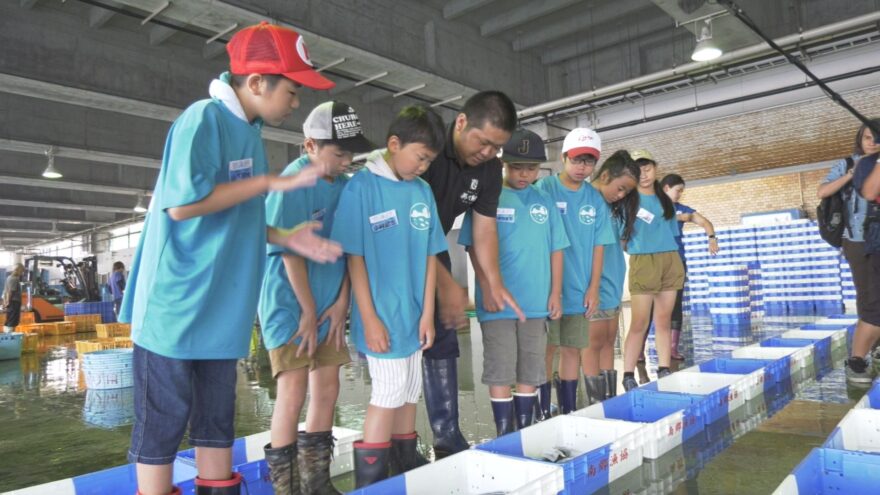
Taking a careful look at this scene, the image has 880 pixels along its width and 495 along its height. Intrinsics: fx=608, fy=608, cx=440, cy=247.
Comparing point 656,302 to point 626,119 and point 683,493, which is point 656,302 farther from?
point 626,119

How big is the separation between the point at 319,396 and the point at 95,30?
287 inches

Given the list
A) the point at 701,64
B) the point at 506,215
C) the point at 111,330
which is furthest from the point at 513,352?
the point at 111,330

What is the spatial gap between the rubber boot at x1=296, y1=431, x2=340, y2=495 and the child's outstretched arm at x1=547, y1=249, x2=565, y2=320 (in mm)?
1164

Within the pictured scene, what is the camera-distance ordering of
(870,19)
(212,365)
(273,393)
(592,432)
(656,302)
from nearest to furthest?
(212,365)
(592,432)
(656,302)
(273,393)
(870,19)

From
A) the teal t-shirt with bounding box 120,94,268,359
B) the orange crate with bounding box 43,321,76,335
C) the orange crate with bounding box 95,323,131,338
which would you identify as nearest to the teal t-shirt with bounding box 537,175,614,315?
the teal t-shirt with bounding box 120,94,268,359

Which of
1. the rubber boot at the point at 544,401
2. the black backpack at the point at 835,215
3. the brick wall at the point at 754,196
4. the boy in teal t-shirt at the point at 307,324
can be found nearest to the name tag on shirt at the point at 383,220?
the boy in teal t-shirt at the point at 307,324

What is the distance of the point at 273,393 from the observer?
4.44 meters

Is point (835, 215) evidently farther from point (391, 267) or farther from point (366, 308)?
point (366, 308)

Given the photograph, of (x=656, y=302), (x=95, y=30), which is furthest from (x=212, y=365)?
(x=95, y=30)

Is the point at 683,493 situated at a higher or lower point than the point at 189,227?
lower

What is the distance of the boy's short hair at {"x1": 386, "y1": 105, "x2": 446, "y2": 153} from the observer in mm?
2014

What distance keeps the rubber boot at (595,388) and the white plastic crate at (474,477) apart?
54.5 inches

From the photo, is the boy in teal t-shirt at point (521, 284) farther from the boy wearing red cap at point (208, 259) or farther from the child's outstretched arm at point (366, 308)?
the boy wearing red cap at point (208, 259)

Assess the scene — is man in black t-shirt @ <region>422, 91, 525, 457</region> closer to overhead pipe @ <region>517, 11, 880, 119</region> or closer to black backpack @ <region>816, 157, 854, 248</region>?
black backpack @ <region>816, 157, 854, 248</region>
